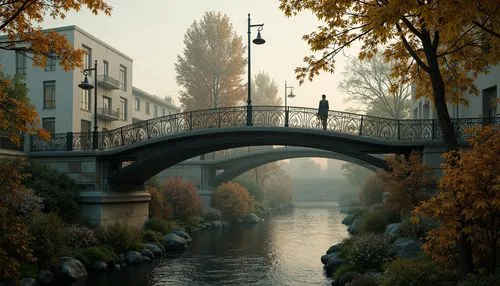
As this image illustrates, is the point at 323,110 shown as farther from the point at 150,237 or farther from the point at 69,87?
the point at 69,87

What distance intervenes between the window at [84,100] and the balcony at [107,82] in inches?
61.6

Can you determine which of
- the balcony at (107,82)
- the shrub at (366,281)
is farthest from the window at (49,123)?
the shrub at (366,281)

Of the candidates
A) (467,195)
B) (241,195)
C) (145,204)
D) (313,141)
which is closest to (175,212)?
(145,204)

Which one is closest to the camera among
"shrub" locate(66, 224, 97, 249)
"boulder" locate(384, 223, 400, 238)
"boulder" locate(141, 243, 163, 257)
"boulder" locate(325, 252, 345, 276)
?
"boulder" locate(384, 223, 400, 238)

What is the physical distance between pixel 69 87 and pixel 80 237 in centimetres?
1883

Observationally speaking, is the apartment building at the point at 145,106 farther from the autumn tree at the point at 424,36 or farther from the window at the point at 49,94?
the autumn tree at the point at 424,36

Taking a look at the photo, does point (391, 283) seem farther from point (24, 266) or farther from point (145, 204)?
point (145, 204)

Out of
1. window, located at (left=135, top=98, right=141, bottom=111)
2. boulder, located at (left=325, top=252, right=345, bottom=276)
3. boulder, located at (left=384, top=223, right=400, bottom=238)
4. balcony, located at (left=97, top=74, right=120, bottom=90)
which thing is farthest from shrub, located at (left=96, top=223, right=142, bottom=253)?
window, located at (left=135, top=98, right=141, bottom=111)

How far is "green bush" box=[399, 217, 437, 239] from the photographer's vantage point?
16.7m

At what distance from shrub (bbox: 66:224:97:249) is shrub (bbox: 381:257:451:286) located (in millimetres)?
13519

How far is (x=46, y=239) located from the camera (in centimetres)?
1694

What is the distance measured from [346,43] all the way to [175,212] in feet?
74.1

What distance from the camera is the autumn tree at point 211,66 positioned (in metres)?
45.9

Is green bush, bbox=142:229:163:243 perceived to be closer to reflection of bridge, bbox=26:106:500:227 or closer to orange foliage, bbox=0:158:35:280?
reflection of bridge, bbox=26:106:500:227
